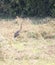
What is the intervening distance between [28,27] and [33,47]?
2505 mm

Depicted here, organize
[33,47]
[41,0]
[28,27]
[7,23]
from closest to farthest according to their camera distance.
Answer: [33,47], [28,27], [7,23], [41,0]

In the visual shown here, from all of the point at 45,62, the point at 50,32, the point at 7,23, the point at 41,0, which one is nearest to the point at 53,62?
the point at 45,62

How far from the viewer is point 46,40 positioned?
10.8 m

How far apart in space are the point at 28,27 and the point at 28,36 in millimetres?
1109

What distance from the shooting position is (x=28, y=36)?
11.3 metres

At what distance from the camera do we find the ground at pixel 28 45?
8.52 m

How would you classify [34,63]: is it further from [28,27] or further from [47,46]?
[28,27]

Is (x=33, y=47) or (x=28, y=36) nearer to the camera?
(x=33, y=47)

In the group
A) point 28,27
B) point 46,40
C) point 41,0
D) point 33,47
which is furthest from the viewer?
point 41,0

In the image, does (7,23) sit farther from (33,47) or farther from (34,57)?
(34,57)

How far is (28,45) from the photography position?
10188mm

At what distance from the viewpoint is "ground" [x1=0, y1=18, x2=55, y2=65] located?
852cm

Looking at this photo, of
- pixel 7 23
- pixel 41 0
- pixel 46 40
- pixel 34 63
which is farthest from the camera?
pixel 41 0

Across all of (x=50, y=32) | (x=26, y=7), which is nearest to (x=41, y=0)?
A: (x=26, y=7)
